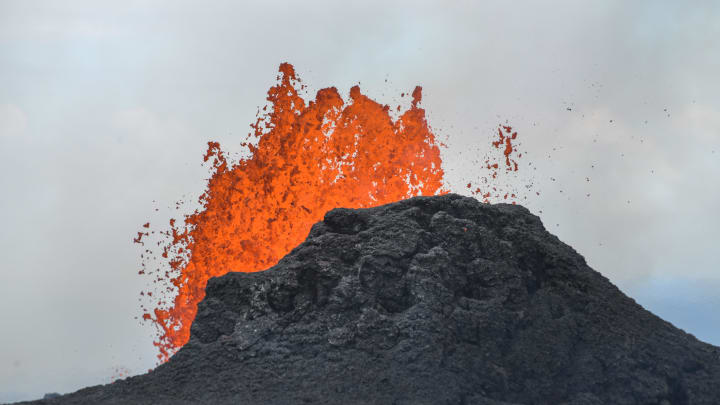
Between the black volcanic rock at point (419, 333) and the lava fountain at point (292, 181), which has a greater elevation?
the lava fountain at point (292, 181)

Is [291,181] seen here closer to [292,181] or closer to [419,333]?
[292,181]

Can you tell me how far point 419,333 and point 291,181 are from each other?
317 inches

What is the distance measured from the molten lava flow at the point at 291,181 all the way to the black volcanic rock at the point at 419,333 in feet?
14.8

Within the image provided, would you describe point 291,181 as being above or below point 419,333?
above

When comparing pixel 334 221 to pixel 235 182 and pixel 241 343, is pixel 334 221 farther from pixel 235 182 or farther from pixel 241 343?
pixel 235 182

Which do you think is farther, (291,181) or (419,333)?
(291,181)

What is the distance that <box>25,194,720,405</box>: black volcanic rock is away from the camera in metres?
11.0

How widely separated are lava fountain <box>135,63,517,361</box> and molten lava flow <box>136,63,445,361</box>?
0.03 meters

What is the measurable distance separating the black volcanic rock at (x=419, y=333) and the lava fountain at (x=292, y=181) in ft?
14.9

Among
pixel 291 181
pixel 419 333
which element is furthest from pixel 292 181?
pixel 419 333

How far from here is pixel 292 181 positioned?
59.1 ft

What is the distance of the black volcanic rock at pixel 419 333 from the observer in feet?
36.0

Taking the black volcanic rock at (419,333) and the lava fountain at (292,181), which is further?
the lava fountain at (292,181)

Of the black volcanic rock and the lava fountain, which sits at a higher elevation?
the lava fountain
